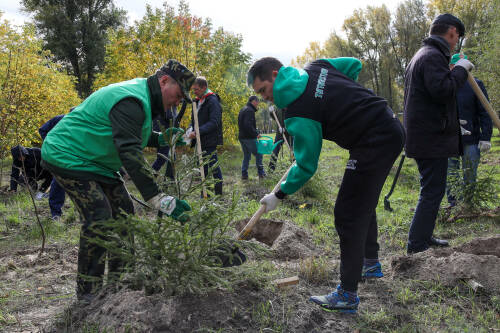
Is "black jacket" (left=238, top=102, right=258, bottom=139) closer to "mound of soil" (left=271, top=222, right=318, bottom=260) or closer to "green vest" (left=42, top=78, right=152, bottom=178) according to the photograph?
"mound of soil" (left=271, top=222, right=318, bottom=260)

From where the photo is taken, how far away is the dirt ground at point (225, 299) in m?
2.23

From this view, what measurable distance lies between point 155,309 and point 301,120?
1.50 m

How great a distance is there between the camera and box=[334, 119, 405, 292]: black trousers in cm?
247

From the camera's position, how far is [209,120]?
613cm

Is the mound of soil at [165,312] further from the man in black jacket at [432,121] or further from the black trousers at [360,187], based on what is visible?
the man in black jacket at [432,121]

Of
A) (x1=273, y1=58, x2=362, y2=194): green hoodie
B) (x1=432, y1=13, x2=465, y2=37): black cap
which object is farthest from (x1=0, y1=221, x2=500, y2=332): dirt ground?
(x1=432, y1=13, x2=465, y2=37): black cap

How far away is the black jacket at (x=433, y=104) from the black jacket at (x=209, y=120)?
332 cm

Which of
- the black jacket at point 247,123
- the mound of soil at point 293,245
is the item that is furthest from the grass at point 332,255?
the black jacket at point 247,123

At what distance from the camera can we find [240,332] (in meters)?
2.23

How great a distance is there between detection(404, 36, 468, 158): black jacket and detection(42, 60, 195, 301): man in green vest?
2199 mm

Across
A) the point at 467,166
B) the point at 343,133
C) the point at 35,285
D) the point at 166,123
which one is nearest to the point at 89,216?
the point at 35,285

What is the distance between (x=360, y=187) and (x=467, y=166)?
3.18 m

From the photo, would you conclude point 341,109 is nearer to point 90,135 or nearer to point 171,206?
point 171,206

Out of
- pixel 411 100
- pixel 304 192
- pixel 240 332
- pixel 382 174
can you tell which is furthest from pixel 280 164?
pixel 240 332
